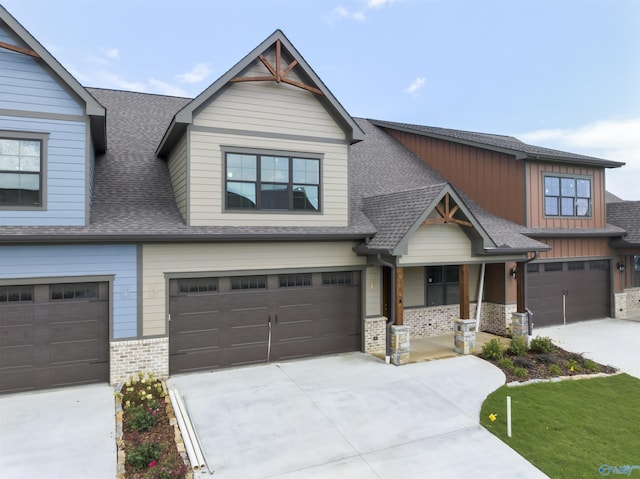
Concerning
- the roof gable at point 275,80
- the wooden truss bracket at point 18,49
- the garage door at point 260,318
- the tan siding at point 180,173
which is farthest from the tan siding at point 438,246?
the wooden truss bracket at point 18,49

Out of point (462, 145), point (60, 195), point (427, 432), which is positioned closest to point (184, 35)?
point (462, 145)

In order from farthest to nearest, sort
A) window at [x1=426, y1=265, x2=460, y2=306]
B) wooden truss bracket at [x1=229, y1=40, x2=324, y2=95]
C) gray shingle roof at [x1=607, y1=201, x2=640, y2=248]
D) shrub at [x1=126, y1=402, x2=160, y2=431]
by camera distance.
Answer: gray shingle roof at [x1=607, y1=201, x2=640, y2=248] → window at [x1=426, y1=265, x2=460, y2=306] → wooden truss bracket at [x1=229, y1=40, x2=324, y2=95] → shrub at [x1=126, y1=402, x2=160, y2=431]

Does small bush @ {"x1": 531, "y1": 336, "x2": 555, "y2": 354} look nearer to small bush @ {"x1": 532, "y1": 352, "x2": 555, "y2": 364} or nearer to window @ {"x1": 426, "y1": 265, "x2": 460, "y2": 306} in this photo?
small bush @ {"x1": 532, "y1": 352, "x2": 555, "y2": 364}

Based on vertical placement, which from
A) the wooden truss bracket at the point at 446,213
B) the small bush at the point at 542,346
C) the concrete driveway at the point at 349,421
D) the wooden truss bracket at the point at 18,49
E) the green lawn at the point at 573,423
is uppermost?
the wooden truss bracket at the point at 18,49

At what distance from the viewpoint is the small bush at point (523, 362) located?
1095 centimetres

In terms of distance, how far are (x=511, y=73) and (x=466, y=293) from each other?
33755 millimetres

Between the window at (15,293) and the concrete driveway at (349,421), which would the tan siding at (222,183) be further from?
the concrete driveway at (349,421)

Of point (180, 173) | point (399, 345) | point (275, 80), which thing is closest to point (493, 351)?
point (399, 345)

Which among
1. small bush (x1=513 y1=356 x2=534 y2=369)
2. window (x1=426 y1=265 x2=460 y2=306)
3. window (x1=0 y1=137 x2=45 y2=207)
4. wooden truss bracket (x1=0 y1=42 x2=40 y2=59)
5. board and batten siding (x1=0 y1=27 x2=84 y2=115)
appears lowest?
small bush (x1=513 y1=356 x2=534 y2=369)

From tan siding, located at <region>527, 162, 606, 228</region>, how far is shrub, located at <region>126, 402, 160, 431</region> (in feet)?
45.4

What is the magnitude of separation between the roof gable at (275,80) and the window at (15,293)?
197 inches

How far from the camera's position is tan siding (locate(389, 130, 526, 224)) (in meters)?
15.4

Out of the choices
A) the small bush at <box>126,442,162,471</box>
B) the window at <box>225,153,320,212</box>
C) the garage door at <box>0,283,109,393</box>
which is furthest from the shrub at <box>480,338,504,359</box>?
the garage door at <box>0,283,109,393</box>

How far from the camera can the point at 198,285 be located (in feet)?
34.3
